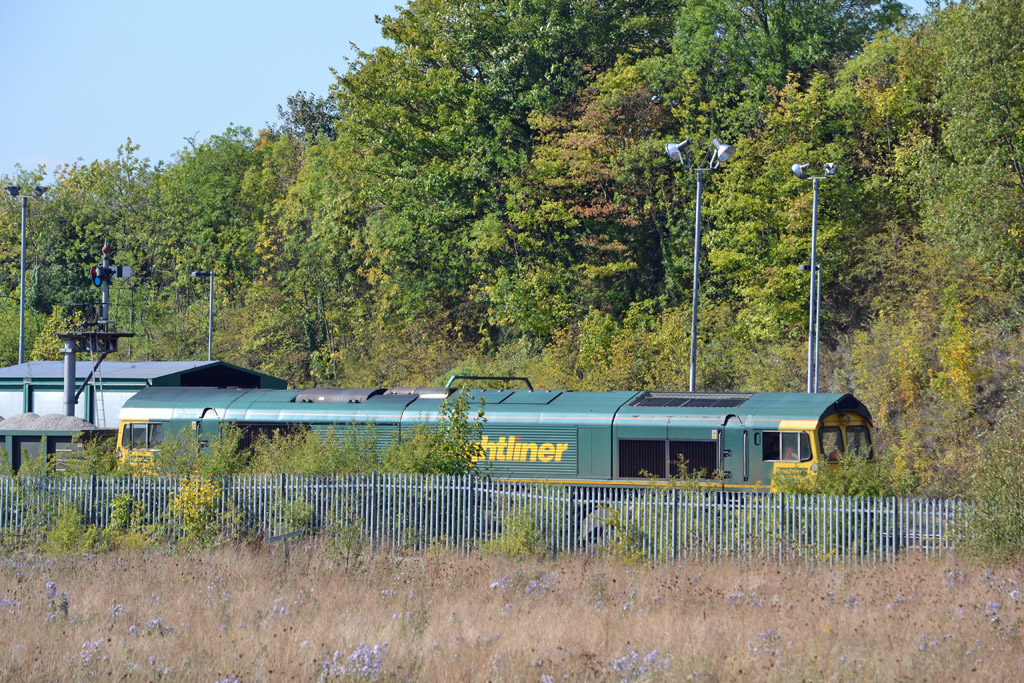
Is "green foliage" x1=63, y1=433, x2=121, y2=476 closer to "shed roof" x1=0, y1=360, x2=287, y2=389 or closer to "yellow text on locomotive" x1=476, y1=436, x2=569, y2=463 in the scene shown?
"yellow text on locomotive" x1=476, y1=436, x2=569, y2=463

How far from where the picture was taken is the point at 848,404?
2077cm

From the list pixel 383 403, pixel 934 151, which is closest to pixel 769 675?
pixel 383 403

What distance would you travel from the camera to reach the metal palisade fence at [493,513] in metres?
16.9

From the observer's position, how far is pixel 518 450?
72.5 feet

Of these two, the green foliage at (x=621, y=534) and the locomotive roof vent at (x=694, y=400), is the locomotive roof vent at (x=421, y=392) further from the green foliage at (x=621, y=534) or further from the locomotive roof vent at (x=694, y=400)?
the green foliage at (x=621, y=534)

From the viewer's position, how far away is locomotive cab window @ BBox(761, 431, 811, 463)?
65.0 ft

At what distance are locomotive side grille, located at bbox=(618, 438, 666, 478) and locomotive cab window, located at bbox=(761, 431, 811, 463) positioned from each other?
202 cm

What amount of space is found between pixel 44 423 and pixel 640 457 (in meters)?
14.1

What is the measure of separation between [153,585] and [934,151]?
35044mm

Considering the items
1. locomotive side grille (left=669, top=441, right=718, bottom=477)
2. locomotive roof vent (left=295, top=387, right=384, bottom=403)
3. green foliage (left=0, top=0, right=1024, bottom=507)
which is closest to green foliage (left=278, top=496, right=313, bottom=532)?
locomotive roof vent (left=295, top=387, right=384, bottom=403)

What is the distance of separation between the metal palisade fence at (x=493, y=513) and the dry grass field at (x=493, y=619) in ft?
2.51

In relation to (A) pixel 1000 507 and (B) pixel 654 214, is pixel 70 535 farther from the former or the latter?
(B) pixel 654 214

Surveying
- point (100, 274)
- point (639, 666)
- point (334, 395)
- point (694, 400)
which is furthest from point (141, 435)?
point (639, 666)

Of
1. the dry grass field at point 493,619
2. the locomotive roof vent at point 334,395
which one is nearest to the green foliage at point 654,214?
the locomotive roof vent at point 334,395
